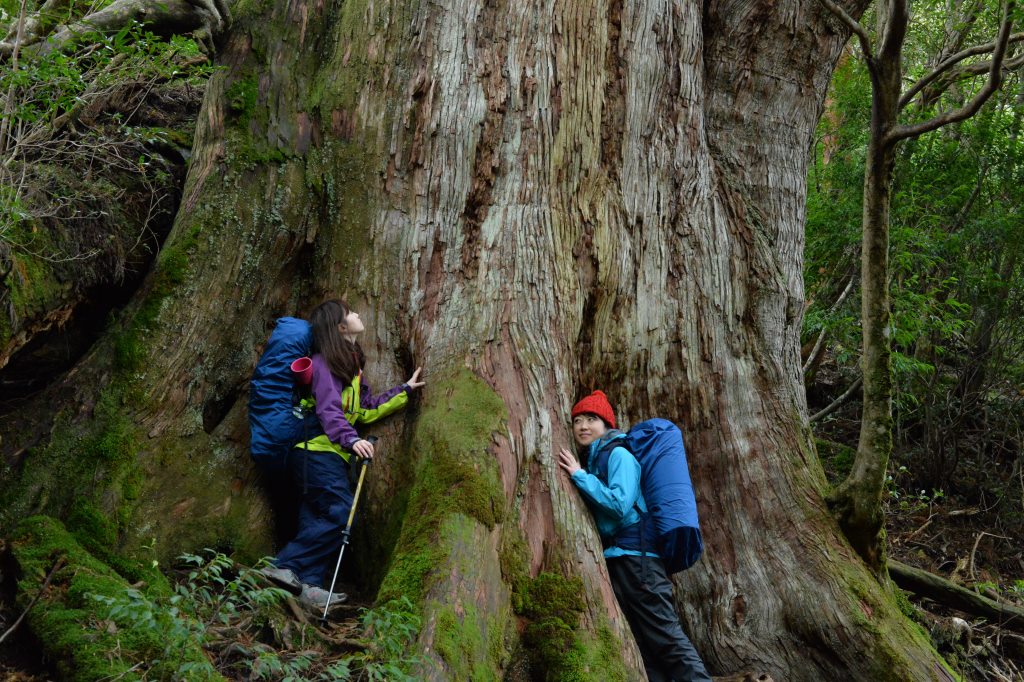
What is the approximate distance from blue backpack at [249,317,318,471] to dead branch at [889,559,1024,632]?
202 inches

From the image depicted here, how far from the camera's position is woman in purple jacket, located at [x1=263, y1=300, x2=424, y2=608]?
15.7 ft

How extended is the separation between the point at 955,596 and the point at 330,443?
538cm

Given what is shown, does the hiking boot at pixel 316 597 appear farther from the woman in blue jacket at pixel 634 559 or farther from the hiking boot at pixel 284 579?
the woman in blue jacket at pixel 634 559

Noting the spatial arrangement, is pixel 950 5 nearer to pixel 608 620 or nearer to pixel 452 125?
pixel 452 125

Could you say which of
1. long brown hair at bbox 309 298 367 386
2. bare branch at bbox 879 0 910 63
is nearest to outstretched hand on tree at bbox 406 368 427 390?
long brown hair at bbox 309 298 367 386

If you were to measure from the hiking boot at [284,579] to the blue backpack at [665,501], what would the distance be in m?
1.85

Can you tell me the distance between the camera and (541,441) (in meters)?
4.82

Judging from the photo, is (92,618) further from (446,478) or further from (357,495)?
(446,478)

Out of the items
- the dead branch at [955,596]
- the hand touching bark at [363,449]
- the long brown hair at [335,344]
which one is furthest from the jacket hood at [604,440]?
the dead branch at [955,596]

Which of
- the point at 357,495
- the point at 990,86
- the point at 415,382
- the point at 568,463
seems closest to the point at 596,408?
the point at 568,463

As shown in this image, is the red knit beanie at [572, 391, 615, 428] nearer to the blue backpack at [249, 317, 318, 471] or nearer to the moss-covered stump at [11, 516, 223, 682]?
the blue backpack at [249, 317, 318, 471]

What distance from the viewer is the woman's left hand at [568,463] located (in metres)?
4.82

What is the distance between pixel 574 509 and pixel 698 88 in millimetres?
3545

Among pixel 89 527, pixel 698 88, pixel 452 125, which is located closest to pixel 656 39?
pixel 698 88
